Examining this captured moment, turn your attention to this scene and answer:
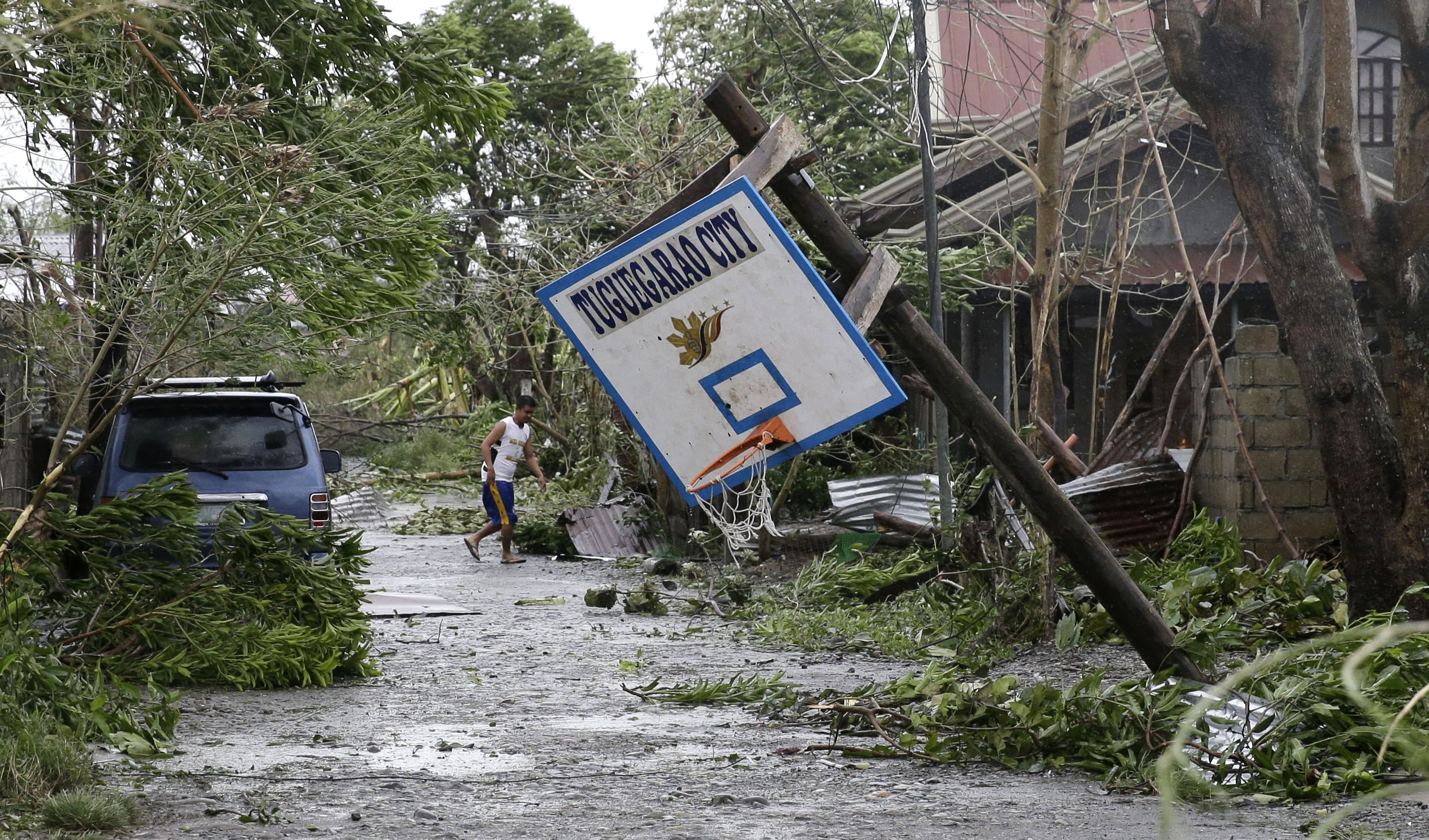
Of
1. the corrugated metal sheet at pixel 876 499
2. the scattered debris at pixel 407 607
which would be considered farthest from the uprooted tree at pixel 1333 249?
the scattered debris at pixel 407 607

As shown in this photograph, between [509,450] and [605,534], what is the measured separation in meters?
1.67

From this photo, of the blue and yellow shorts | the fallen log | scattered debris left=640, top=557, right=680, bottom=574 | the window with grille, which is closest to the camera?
the fallen log

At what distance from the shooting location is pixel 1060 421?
13156 millimetres

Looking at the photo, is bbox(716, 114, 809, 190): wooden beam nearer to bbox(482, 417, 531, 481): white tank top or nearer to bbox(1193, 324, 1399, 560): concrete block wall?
bbox(1193, 324, 1399, 560): concrete block wall

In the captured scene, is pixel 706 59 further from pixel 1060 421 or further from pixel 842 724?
pixel 842 724

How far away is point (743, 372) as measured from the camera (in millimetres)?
5465

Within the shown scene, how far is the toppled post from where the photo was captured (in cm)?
570

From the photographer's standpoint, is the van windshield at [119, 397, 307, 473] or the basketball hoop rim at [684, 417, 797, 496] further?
the van windshield at [119, 397, 307, 473]

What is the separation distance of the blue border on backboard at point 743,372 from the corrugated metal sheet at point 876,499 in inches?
331

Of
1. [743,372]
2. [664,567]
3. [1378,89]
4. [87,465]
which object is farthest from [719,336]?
[1378,89]

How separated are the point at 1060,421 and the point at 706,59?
12.1 metres

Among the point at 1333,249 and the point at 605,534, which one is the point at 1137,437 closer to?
the point at 1333,249

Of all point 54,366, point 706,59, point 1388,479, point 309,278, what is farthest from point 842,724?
point 706,59

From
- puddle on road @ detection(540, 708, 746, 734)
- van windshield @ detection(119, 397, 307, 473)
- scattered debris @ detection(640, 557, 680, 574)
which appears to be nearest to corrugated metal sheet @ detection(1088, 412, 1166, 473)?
scattered debris @ detection(640, 557, 680, 574)
